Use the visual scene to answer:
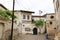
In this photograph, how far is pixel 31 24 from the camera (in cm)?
4600

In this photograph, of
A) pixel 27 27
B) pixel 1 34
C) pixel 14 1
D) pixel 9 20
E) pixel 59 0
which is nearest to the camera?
pixel 14 1

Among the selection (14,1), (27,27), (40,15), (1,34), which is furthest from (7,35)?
(40,15)

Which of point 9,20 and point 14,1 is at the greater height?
point 14,1

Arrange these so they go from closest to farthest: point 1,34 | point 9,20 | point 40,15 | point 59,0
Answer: point 59,0, point 1,34, point 9,20, point 40,15

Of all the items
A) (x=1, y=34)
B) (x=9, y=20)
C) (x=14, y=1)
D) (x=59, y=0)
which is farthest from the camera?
(x=9, y=20)

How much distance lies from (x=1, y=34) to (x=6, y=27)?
1.38 meters

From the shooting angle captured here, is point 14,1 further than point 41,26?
No

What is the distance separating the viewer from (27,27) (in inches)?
1783

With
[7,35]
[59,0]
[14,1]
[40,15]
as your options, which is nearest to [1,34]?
[7,35]

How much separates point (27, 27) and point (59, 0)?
2320 centimetres

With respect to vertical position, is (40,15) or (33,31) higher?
(40,15)

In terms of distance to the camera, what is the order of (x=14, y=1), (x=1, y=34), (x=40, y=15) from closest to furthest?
(x=14, y=1) → (x=1, y=34) → (x=40, y=15)

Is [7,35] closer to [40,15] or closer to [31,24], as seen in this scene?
[31,24]

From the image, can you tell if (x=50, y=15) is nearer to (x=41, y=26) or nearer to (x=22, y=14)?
(x=41, y=26)
